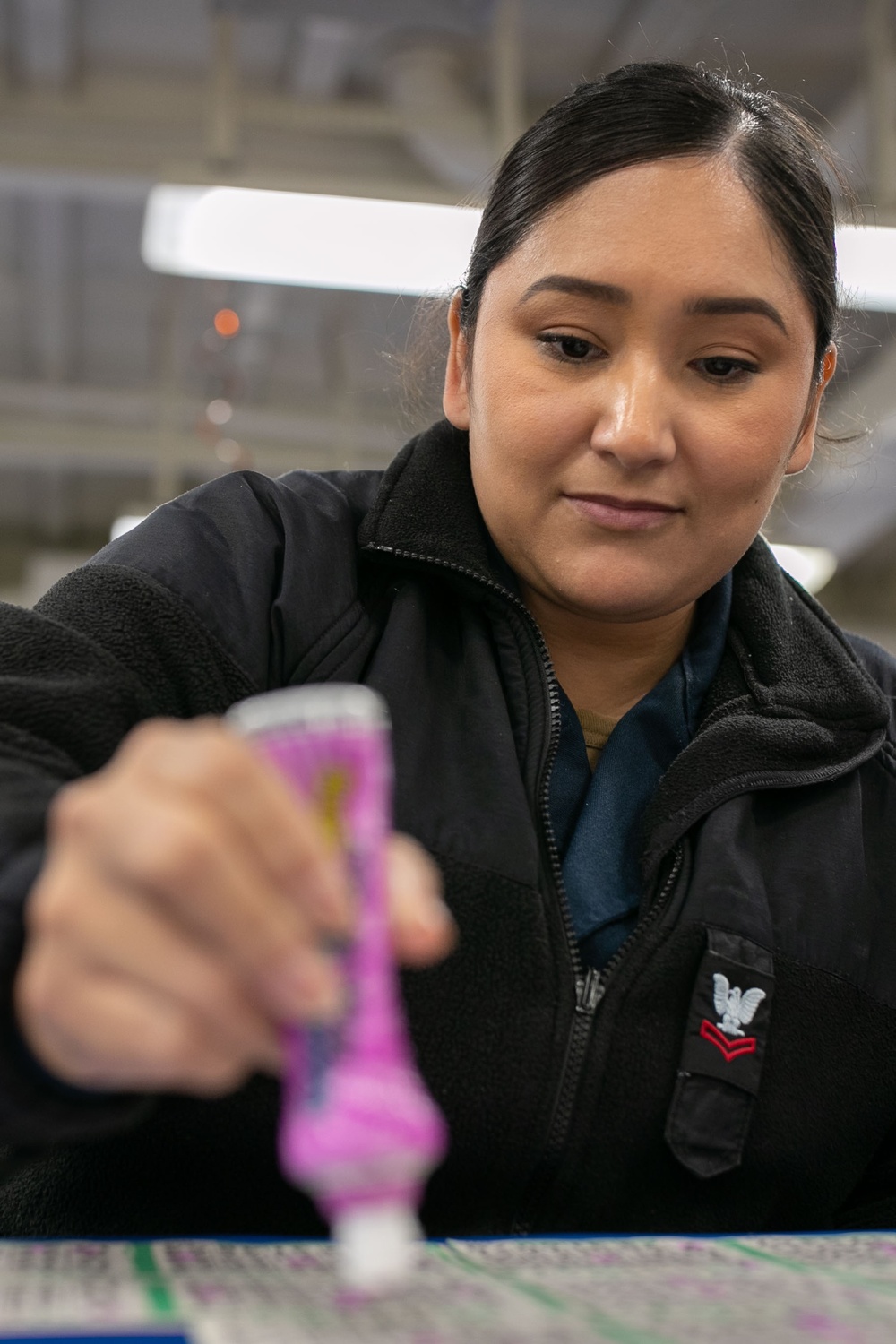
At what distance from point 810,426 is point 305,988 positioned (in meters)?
→ 0.97

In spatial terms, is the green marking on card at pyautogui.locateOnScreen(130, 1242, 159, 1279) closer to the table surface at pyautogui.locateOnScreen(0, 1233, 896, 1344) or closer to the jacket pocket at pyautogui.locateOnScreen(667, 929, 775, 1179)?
the table surface at pyautogui.locateOnScreen(0, 1233, 896, 1344)

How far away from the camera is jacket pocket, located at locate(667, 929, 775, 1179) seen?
109 centimetres

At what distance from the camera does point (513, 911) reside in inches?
42.7

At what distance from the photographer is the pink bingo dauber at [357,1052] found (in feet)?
1.77

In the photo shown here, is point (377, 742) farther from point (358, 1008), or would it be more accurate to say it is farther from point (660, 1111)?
point (660, 1111)

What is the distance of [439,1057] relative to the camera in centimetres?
107

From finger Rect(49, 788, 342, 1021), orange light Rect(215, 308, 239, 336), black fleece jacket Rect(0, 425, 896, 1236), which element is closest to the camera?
finger Rect(49, 788, 342, 1021)

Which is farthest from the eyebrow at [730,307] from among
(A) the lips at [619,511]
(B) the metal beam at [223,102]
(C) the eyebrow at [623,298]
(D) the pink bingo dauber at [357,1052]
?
(B) the metal beam at [223,102]

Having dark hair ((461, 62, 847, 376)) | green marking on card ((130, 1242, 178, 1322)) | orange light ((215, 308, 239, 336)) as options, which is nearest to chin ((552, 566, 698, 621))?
dark hair ((461, 62, 847, 376))

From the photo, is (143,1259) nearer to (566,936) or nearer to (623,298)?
(566,936)

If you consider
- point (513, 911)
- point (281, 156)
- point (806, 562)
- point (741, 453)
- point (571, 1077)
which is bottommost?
point (806, 562)

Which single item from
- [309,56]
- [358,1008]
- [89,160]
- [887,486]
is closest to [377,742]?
[358,1008]

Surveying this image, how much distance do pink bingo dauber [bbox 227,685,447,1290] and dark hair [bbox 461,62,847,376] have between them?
747 millimetres

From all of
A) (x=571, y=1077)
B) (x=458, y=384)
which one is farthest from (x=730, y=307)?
(x=571, y=1077)
